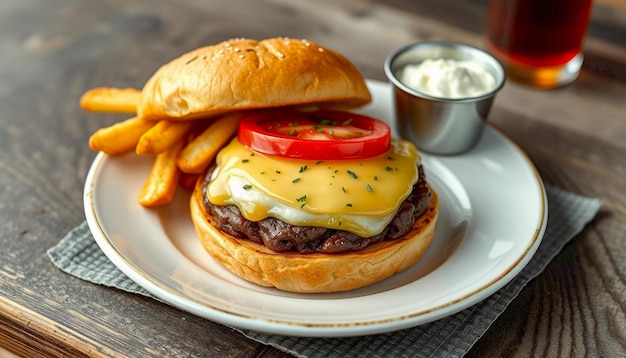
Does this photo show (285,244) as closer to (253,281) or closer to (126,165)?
(253,281)

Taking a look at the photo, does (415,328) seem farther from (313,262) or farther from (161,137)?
(161,137)

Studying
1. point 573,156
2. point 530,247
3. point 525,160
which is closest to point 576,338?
point 530,247

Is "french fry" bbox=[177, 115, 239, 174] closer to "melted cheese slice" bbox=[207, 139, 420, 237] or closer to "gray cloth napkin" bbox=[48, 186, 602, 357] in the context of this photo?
"melted cheese slice" bbox=[207, 139, 420, 237]

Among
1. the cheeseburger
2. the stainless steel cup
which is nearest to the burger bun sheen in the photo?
the cheeseburger

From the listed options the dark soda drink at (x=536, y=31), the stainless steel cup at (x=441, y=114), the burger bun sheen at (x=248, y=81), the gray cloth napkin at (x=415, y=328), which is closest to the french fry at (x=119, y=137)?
the burger bun sheen at (x=248, y=81)

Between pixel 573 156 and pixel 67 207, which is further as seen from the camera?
pixel 573 156

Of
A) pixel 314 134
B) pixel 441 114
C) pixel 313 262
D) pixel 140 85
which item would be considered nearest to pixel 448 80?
pixel 441 114
